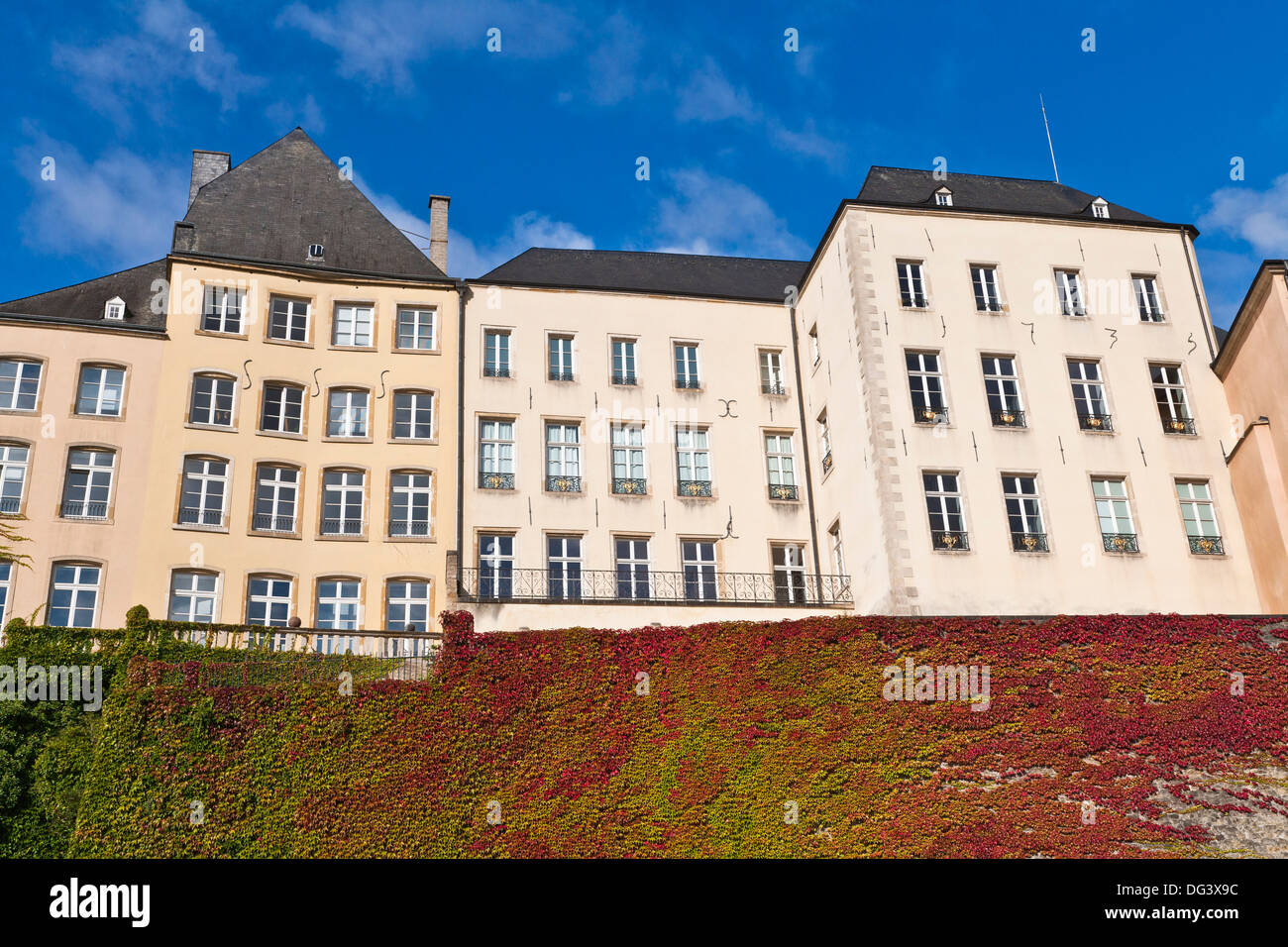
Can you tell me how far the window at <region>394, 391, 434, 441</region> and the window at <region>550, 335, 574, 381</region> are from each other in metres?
3.20

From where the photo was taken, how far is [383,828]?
21.1m

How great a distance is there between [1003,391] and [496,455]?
39.9 feet

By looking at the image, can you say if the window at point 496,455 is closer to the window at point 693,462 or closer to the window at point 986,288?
the window at point 693,462

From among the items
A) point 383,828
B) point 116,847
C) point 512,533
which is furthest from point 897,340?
point 116,847

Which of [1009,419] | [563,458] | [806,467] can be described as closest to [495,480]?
[563,458]

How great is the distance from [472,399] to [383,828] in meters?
12.8

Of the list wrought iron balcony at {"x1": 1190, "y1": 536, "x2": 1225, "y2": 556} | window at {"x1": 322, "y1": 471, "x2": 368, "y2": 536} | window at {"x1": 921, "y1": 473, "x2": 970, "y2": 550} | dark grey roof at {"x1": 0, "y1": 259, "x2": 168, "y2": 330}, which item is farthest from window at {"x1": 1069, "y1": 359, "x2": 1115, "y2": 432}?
dark grey roof at {"x1": 0, "y1": 259, "x2": 168, "y2": 330}

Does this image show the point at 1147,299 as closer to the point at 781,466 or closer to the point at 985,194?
the point at 985,194

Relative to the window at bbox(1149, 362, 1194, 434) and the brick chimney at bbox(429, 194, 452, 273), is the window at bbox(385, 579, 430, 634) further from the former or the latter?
the window at bbox(1149, 362, 1194, 434)

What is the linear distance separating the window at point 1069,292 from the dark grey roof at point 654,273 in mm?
7303

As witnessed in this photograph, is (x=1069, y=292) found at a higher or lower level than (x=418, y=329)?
lower

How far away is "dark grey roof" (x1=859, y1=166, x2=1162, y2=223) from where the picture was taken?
31609 mm

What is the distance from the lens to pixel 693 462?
31.3 m

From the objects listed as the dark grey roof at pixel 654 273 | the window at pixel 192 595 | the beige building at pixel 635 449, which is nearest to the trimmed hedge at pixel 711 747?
the beige building at pixel 635 449
